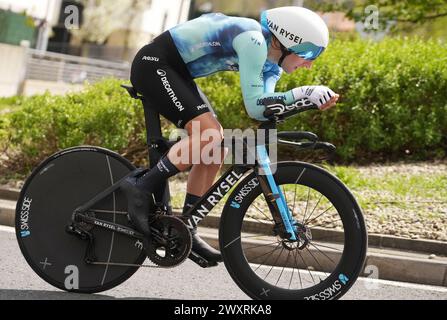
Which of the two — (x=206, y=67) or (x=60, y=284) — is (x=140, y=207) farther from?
(x=206, y=67)

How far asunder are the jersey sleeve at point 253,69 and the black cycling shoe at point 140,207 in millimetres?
791

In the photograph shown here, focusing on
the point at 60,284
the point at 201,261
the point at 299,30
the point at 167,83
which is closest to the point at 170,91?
the point at 167,83

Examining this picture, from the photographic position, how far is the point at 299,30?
16.0 ft

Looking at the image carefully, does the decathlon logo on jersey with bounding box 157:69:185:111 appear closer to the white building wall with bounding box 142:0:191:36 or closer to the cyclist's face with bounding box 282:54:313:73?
the cyclist's face with bounding box 282:54:313:73

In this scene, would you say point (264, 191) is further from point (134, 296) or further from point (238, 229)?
point (134, 296)

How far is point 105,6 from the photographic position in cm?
5081

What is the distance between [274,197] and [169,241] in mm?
636

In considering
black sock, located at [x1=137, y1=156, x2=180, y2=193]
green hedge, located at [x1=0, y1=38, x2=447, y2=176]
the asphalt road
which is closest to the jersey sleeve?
black sock, located at [x1=137, y1=156, x2=180, y2=193]

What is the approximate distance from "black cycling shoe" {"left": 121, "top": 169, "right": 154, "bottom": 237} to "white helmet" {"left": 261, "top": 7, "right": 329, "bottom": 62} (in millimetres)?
1146

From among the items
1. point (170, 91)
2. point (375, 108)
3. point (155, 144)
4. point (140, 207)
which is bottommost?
point (140, 207)

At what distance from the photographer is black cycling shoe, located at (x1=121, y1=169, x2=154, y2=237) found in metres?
5.12

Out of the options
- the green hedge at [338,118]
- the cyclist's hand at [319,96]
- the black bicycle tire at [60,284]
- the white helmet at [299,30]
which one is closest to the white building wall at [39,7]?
the green hedge at [338,118]
